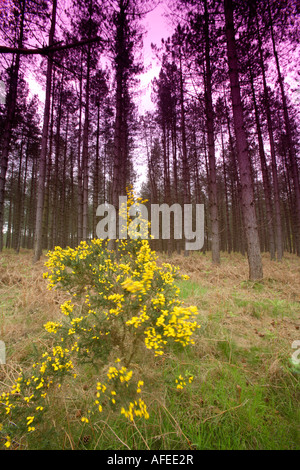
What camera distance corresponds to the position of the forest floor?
4.79 ft

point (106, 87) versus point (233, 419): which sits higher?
point (106, 87)

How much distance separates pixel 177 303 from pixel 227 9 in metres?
9.13

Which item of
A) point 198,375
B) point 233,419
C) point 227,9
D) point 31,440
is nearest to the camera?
point 31,440

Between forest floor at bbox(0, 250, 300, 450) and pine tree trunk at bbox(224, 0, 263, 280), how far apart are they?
6.37 feet

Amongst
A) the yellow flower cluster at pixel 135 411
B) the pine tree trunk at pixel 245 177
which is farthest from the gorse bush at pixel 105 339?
the pine tree trunk at pixel 245 177

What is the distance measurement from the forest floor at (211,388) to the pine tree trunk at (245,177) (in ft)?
6.37

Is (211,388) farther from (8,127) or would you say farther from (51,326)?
(8,127)

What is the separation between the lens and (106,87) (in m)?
11.4

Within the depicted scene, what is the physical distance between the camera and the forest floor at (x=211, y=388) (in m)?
1.46

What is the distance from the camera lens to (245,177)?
558 centimetres

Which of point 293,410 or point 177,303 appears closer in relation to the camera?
point 293,410

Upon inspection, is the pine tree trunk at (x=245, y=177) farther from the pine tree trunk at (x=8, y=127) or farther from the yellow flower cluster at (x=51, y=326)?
the pine tree trunk at (x=8, y=127)

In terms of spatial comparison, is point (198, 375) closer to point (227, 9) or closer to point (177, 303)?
point (177, 303)
